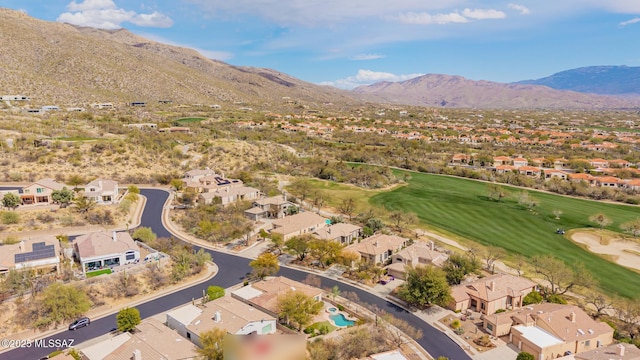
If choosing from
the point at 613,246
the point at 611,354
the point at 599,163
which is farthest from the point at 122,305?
the point at 599,163

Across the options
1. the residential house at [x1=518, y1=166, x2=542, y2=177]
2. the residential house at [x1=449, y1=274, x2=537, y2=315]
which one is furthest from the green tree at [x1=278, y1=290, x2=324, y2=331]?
the residential house at [x1=518, y1=166, x2=542, y2=177]

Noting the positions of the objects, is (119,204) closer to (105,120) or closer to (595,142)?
(105,120)

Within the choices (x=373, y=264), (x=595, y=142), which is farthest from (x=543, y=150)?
(x=373, y=264)

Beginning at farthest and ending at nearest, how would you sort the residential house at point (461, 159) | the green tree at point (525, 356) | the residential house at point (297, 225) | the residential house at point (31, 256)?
the residential house at point (461, 159) < the residential house at point (297, 225) < the residential house at point (31, 256) < the green tree at point (525, 356)

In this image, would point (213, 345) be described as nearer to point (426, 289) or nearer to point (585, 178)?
point (426, 289)

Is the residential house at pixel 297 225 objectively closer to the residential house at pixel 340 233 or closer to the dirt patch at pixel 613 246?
the residential house at pixel 340 233

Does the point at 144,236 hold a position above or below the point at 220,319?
above

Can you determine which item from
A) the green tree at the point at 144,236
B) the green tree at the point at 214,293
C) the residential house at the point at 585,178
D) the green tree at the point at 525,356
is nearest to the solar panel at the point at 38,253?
the green tree at the point at 144,236
